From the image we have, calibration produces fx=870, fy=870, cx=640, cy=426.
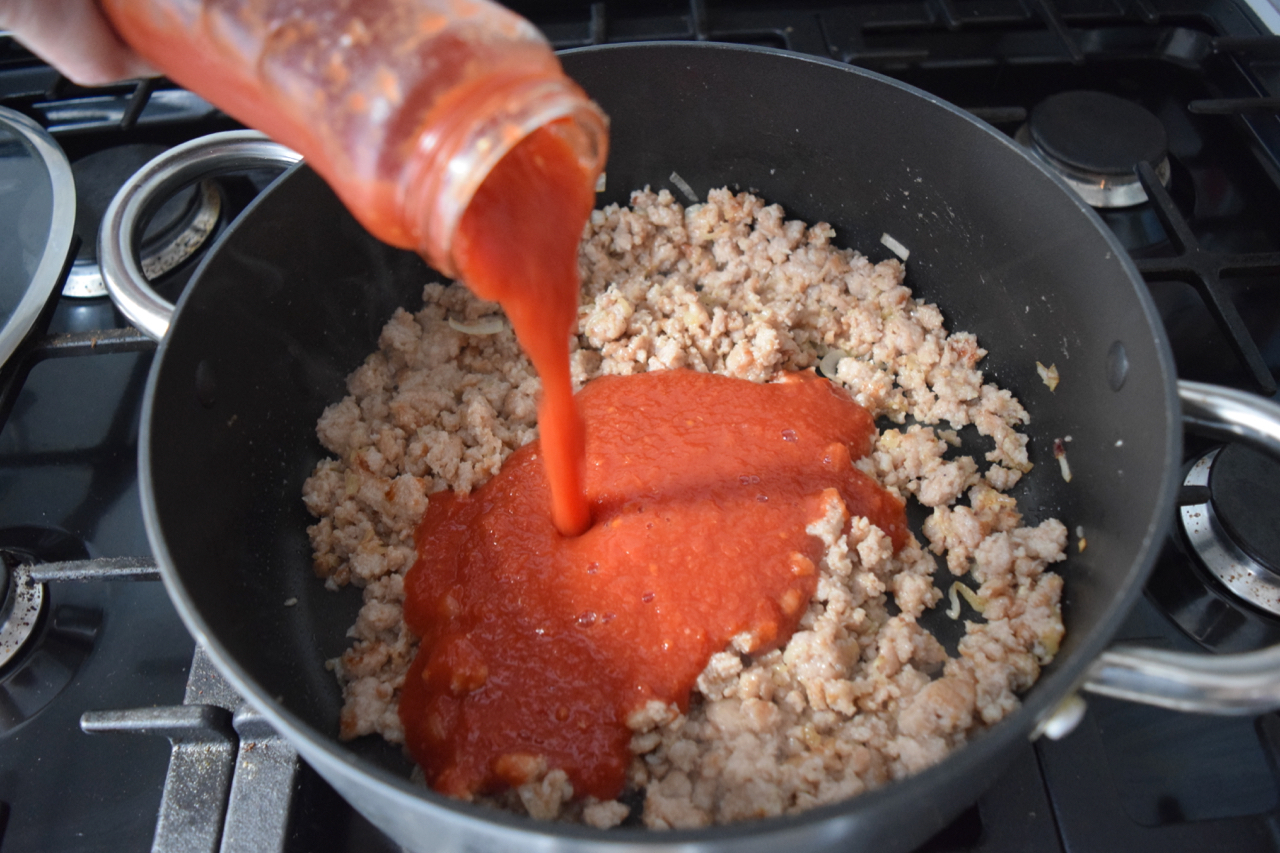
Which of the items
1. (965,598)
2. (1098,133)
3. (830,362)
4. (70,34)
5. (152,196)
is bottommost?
(965,598)

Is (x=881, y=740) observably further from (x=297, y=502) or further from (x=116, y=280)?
(x=116, y=280)

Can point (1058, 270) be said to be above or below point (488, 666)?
above

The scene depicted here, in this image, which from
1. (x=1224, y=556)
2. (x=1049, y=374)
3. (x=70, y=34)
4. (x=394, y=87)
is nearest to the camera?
(x=394, y=87)

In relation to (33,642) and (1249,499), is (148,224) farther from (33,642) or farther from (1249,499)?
(1249,499)

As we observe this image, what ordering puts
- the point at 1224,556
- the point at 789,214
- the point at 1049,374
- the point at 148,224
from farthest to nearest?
the point at 789,214, the point at 148,224, the point at 1049,374, the point at 1224,556

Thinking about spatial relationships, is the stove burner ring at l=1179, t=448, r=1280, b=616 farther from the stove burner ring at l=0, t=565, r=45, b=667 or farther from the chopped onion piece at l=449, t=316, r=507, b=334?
the stove burner ring at l=0, t=565, r=45, b=667

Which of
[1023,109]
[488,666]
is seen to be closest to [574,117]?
[488,666]

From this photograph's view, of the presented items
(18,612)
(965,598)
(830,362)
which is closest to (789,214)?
(830,362)
